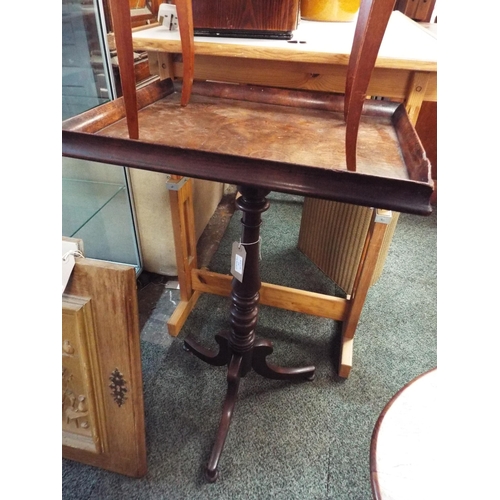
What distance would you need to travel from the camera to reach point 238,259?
0.92 meters

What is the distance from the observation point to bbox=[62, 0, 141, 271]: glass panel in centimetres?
117

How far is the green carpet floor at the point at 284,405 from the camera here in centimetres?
101

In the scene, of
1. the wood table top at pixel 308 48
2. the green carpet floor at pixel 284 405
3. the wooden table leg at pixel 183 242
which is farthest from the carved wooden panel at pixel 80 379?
the wood table top at pixel 308 48

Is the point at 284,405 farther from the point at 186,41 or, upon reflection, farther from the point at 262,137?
the point at 186,41

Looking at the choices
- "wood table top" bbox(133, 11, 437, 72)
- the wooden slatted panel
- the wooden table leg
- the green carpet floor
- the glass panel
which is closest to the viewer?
"wood table top" bbox(133, 11, 437, 72)

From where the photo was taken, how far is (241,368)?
1.18 m

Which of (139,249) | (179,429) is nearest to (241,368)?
(179,429)

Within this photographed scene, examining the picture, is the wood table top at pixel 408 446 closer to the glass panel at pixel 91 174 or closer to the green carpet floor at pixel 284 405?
the green carpet floor at pixel 284 405

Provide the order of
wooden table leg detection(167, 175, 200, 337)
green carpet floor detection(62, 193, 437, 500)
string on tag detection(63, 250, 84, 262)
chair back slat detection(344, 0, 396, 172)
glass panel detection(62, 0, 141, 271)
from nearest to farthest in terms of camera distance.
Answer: chair back slat detection(344, 0, 396, 172), string on tag detection(63, 250, 84, 262), green carpet floor detection(62, 193, 437, 500), glass panel detection(62, 0, 141, 271), wooden table leg detection(167, 175, 200, 337)

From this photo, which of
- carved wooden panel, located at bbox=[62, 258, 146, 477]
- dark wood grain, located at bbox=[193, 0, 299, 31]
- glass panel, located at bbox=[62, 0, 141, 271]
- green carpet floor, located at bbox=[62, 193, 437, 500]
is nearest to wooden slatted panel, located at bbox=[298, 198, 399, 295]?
green carpet floor, located at bbox=[62, 193, 437, 500]

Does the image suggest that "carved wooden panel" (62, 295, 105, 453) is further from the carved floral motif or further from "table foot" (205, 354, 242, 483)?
"table foot" (205, 354, 242, 483)

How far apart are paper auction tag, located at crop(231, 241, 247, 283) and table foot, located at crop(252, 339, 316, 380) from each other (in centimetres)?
35

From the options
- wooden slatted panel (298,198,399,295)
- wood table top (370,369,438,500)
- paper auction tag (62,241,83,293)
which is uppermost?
paper auction tag (62,241,83,293)
